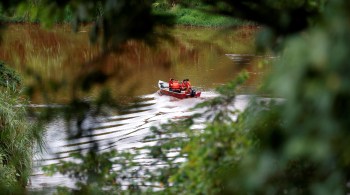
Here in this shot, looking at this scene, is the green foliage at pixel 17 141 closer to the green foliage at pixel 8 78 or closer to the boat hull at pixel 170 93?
the green foliage at pixel 8 78

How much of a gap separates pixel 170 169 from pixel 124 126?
31.0ft

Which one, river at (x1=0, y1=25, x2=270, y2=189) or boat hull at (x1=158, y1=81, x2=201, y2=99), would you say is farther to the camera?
boat hull at (x1=158, y1=81, x2=201, y2=99)

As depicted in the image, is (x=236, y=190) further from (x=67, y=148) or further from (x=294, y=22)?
(x=67, y=148)

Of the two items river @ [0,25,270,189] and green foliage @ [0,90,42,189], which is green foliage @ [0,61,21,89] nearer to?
river @ [0,25,270,189]

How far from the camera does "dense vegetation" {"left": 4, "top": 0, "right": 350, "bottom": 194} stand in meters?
1.15

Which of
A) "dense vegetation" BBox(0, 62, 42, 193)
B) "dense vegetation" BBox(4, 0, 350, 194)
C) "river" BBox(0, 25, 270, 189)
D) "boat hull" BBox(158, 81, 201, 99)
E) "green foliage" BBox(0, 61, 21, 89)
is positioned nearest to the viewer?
"dense vegetation" BBox(4, 0, 350, 194)

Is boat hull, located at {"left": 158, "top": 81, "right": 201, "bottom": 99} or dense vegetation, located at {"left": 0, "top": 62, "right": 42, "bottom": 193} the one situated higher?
dense vegetation, located at {"left": 0, "top": 62, "right": 42, "bottom": 193}

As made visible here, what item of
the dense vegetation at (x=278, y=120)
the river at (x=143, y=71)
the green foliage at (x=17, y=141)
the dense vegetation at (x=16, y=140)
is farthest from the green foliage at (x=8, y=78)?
the dense vegetation at (x=278, y=120)

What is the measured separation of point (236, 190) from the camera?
2143mm

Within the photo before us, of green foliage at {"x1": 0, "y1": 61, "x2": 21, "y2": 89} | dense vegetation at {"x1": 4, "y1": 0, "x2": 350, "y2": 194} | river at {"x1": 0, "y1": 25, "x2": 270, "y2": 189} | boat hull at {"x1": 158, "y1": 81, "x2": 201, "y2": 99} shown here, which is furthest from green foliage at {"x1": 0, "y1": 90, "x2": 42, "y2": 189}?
boat hull at {"x1": 158, "y1": 81, "x2": 201, "y2": 99}

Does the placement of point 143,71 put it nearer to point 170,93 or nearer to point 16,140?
point 170,93

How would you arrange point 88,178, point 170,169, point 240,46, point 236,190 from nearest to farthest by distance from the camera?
1. point 236,190
2. point 88,178
3. point 170,169
4. point 240,46

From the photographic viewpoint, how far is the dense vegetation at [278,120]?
45.3 inches

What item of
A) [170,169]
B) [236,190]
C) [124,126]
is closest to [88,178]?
[170,169]
